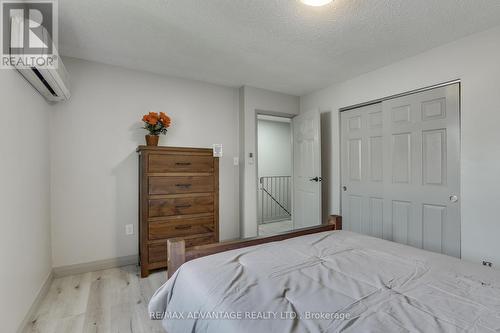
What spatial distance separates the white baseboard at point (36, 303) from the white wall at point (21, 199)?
0.04 m

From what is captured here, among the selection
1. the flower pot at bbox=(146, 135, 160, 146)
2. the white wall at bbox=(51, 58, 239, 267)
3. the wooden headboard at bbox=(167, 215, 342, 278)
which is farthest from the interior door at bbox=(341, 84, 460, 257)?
the flower pot at bbox=(146, 135, 160, 146)

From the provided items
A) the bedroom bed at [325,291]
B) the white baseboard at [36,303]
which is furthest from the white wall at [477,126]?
the white baseboard at [36,303]

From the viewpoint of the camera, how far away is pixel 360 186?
10.9 ft

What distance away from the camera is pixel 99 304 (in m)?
2.10

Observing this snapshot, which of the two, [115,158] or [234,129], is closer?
[115,158]

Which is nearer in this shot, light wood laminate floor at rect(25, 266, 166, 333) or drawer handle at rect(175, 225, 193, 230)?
light wood laminate floor at rect(25, 266, 166, 333)

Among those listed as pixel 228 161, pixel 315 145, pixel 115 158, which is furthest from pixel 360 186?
pixel 115 158

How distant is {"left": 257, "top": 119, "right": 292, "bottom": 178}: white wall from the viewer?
6078 mm

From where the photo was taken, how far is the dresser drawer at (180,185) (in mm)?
2662

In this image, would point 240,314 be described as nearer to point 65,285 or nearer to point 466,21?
point 65,285

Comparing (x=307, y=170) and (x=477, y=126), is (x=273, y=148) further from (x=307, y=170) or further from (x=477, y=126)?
(x=477, y=126)

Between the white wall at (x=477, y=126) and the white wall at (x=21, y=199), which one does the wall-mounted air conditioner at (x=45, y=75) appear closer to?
the white wall at (x=21, y=199)

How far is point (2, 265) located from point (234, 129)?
2841mm

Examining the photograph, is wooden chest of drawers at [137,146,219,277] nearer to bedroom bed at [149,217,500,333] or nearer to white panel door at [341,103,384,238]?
bedroom bed at [149,217,500,333]
